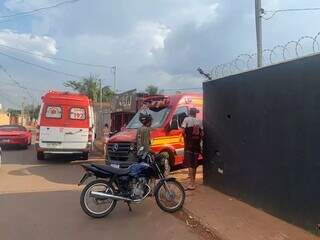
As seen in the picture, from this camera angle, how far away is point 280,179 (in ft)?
29.3

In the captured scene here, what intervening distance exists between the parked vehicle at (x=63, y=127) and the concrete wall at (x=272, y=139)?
941 centimetres

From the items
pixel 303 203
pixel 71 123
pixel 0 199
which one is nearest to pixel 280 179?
pixel 303 203

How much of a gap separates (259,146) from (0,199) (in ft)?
18.7

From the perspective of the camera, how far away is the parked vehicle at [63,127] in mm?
20594

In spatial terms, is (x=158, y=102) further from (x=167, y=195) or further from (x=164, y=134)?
(x=167, y=195)

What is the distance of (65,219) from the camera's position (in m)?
9.31

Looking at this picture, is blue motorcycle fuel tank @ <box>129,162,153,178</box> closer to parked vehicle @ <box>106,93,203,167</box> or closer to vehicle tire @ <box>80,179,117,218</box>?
vehicle tire @ <box>80,179,117,218</box>

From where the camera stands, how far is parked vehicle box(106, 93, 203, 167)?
14414 mm

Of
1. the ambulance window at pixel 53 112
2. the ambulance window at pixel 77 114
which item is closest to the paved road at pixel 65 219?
the ambulance window at pixel 53 112

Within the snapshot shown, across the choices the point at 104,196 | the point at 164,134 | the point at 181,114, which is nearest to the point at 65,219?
the point at 104,196

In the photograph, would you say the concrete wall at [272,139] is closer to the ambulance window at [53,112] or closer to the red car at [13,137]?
the ambulance window at [53,112]

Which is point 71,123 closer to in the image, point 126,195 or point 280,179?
point 126,195

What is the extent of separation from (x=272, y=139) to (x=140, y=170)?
2.47 metres

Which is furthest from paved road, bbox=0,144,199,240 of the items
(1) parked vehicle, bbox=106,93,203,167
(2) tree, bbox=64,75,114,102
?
(2) tree, bbox=64,75,114,102
